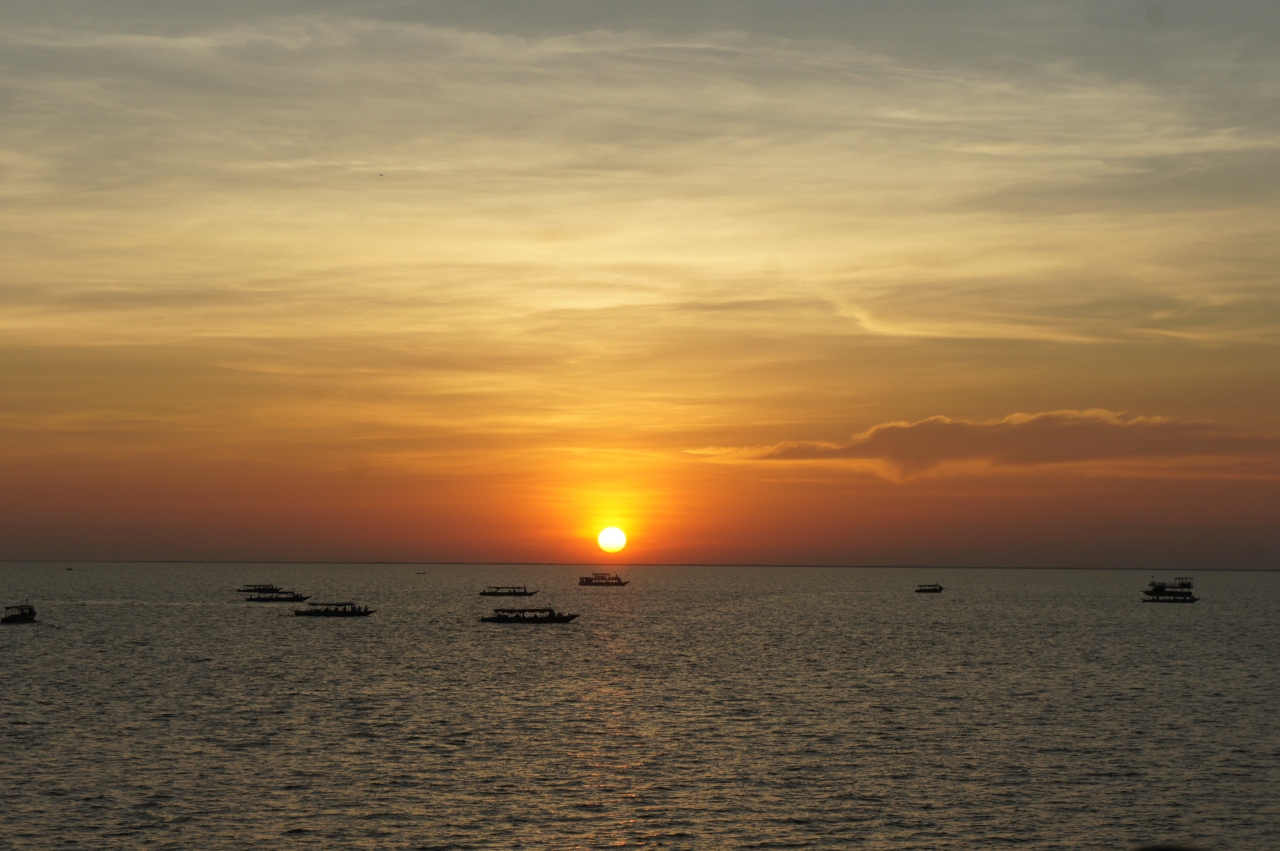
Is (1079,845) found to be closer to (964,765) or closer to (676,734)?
(964,765)

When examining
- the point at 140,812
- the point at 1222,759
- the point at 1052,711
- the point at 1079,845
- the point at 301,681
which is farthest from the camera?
the point at 301,681

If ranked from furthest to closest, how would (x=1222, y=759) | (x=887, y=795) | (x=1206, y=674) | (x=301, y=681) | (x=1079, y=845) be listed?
(x=1206, y=674)
(x=301, y=681)
(x=1222, y=759)
(x=887, y=795)
(x=1079, y=845)

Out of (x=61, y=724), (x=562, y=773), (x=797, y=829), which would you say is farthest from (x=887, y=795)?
(x=61, y=724)

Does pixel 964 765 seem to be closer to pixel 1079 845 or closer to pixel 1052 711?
pixel 1079 845

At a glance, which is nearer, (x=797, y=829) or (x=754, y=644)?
(x=797, y=829)

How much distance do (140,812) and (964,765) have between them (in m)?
50.3

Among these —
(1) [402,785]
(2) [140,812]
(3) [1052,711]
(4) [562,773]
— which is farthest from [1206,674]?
(2) [140,812]

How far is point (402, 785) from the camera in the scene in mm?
72250

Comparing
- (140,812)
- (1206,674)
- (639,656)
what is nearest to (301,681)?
(639,656)

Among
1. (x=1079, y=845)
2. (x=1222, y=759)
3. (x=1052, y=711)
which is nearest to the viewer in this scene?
(x=1079, y=845)

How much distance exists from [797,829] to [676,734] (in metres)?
28.5

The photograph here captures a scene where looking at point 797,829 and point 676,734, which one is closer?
point 797,829

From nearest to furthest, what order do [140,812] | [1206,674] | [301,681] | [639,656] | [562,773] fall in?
[140,812] < [562,773] < [301,681] < [1206,674] < [639,656]

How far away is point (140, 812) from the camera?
6525 centimetres
